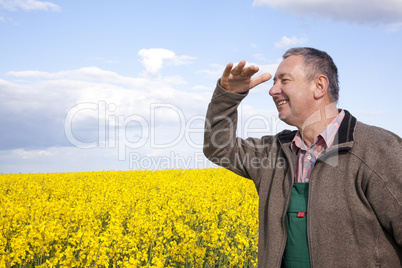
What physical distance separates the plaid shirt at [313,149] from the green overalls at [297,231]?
7 cm

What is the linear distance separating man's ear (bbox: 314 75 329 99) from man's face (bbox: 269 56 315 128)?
0.10ft

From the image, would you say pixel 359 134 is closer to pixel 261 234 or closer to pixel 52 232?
pixel 261 234

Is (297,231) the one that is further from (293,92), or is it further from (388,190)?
(293,92)

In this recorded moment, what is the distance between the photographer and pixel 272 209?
190 cm

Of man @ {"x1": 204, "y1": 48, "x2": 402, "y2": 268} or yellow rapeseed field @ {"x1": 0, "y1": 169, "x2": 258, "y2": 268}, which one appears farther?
yellow rapeseed field @ {"x1": 0, "y1": 169, "x2": 258, "y2": 268}

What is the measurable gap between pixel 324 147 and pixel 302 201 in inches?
12.4

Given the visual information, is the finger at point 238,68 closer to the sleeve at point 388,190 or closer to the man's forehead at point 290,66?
the man's forehead at point 290,66

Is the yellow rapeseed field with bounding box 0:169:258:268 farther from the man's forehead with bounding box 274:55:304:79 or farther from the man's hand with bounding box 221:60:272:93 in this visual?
the man's forehead with bounding box 274:55:304:79

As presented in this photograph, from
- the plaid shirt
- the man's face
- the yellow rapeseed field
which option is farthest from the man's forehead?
the yellow rapeseed field

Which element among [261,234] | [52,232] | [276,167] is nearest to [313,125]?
[276,167]

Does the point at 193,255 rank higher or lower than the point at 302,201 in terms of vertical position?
lower

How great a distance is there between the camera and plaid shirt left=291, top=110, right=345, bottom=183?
1.91 meters

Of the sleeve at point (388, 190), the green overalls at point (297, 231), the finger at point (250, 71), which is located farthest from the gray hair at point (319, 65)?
the green overalls at point (297, 231)

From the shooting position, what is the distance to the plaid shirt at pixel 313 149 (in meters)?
1.91
